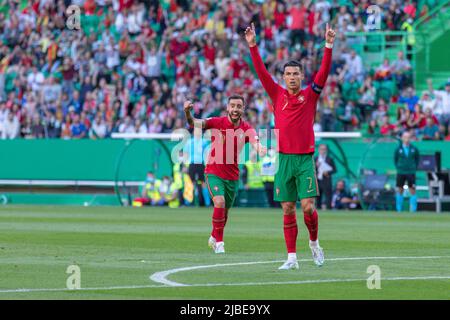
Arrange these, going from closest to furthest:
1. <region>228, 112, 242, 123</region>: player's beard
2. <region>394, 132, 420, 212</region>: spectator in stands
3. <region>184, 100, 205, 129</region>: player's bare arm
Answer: <region>184, 100, 205, 129</region>: player's bare arm → <region>228, 112, 242, 123</region>: player's beard → <region>394, 132, 420, 212</region>: spectator in stands

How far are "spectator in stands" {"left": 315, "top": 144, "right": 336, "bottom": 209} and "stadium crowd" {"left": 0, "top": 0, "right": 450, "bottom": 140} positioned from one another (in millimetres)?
1835

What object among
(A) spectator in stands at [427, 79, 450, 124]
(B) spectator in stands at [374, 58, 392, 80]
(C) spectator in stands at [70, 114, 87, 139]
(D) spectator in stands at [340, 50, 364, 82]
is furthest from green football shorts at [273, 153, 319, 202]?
(C) spectator in stands at [70, 114, 87, 139]

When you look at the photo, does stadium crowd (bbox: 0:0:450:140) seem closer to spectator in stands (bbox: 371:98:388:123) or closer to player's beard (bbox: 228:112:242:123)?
spectator in stands (bbox: 371:98:388:123)

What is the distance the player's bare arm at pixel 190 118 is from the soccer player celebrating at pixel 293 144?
1.39 m

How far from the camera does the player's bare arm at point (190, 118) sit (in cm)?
1575

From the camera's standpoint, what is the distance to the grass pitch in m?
12.0

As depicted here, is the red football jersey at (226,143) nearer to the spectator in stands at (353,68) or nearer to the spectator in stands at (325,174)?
the spectator in stands at (325,174)

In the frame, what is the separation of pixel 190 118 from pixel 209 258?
1.81 m

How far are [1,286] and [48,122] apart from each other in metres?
28.0

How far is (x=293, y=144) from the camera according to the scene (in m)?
14.5

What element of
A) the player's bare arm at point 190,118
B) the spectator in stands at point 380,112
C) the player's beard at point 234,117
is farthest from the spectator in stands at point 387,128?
the player's bare arm at point 190,118
